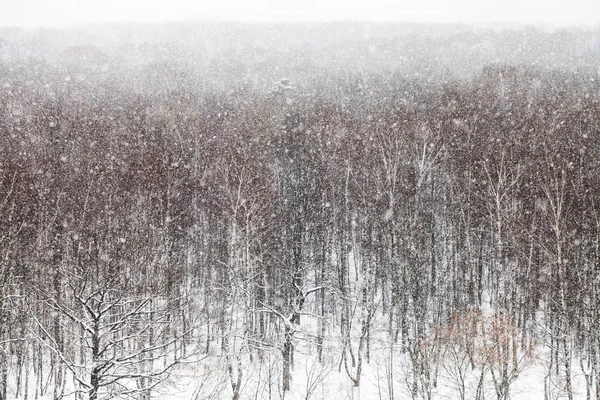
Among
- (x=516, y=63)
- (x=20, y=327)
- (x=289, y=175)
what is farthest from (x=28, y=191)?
(x=516, y=63)

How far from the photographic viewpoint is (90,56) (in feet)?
195

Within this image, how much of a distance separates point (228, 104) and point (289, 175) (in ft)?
46.7

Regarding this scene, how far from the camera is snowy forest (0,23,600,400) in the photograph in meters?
22.5

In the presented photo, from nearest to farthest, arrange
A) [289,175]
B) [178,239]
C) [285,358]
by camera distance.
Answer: [285,358]
[178,239]
[289,175]

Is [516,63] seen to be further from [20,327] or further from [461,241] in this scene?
[20,327]

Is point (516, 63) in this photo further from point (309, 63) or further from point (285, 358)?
point (285, 358)

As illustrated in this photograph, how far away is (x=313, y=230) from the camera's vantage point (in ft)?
108

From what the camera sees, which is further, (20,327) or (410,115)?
(410,115)

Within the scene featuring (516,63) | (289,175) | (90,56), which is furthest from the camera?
(90,56)

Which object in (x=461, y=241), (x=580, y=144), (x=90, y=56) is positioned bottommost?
(x=461, y=241)

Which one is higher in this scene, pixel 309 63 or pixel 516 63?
pixel 309 63

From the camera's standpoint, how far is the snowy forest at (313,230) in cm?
2245

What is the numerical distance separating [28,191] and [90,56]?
37464mm

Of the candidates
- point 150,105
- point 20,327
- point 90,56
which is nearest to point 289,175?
point 150,105
